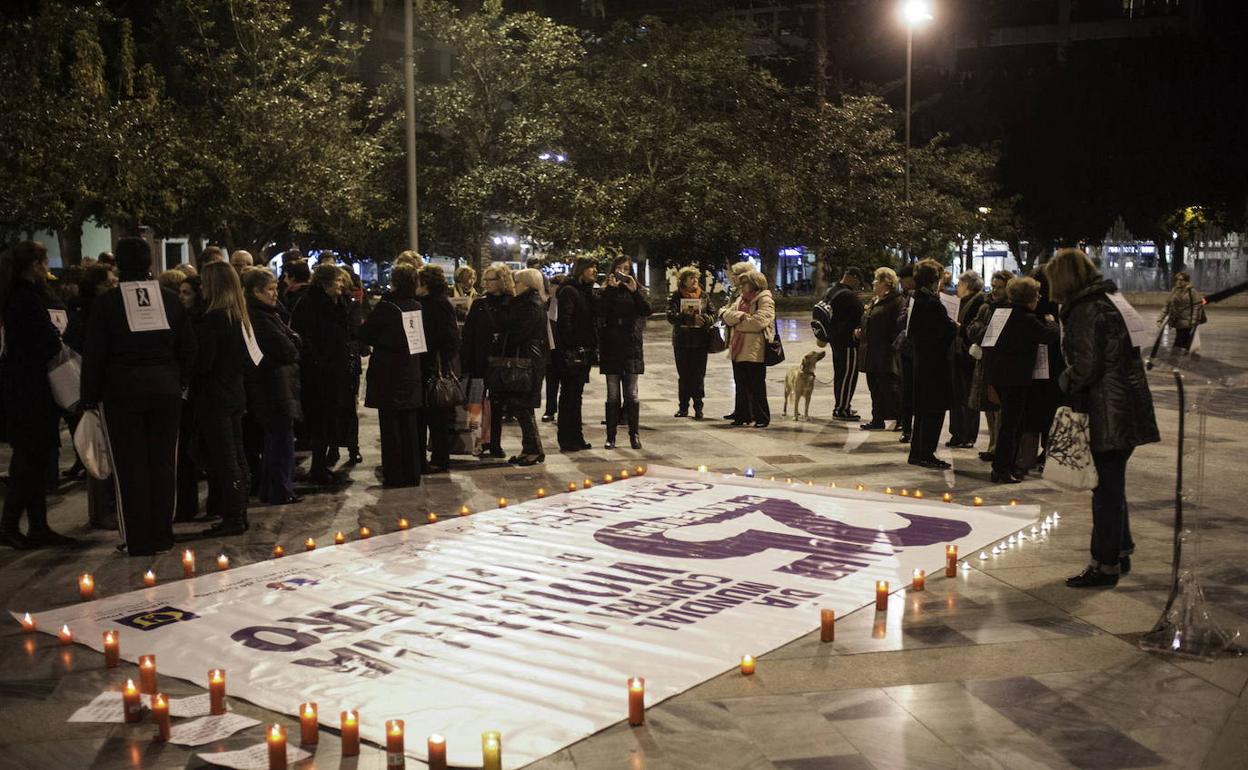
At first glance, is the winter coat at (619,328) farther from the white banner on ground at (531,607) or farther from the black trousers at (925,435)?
the white banner on ground at (531,607)

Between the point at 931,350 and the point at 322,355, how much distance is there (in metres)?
5.12

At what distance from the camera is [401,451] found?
10.5 metres

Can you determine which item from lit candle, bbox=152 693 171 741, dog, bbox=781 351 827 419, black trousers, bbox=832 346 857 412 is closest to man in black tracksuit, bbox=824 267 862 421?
black trousers, bbox=832 346 857 412

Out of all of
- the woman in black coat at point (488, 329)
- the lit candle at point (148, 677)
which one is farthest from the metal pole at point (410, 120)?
the lit candle at point (148, 677)

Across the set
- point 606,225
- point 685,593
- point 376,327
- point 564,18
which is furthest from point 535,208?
point 685,593

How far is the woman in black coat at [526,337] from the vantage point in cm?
1132

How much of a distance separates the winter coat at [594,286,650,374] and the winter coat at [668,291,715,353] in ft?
6.45

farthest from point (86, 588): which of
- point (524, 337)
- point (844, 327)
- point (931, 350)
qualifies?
point (844, 327)

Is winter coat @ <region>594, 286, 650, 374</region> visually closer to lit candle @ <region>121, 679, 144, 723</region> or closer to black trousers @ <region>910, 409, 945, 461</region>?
black trousers @ <region>910, 409, 945, 461</region>

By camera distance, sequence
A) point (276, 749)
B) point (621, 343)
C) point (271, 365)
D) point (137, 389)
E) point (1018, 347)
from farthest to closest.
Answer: point (621, 343), point (1018, 347), point (271, 365), point (137, 389), point (276, 749)

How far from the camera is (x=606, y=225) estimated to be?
34.3 metres

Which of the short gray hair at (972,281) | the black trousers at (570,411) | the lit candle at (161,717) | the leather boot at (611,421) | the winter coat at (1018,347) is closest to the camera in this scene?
the lit candle at (161,717)

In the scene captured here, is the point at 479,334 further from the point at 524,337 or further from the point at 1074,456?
the point at 1074,456

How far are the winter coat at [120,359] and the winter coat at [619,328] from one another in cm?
533
